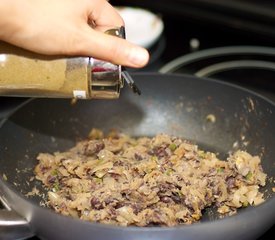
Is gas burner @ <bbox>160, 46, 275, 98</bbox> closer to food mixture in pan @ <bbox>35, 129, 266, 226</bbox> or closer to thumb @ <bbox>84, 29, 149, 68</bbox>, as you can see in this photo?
food mixture in pan @ <bbox>35, 129, 266, 226</bbox>

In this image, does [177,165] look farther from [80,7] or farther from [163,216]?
[80,7]

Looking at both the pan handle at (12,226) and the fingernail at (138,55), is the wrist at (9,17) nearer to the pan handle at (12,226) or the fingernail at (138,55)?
the fingernail at (138,55)

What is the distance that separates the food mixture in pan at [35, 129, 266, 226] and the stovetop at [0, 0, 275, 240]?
32 cm

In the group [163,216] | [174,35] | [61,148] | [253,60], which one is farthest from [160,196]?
[174,35]

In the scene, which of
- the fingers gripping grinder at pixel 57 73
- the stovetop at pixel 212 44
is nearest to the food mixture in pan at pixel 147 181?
the fingers gripping grinder at pixel 57 73

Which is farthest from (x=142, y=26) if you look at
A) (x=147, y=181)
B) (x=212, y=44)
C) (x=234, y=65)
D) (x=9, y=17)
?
(x=9, y=17)

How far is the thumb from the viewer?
833mm

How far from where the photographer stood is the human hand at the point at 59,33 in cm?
82

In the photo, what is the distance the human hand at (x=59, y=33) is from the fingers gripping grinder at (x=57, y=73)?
0.03 meters

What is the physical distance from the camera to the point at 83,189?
1.01 m

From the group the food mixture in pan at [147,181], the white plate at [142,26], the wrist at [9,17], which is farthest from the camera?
the white plate at [142,26]

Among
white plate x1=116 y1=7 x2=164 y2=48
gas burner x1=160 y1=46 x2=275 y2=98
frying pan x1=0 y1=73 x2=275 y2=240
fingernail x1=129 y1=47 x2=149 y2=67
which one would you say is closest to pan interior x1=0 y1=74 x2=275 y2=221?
frying pan x1=0 y1=73 x2=275 y2=240

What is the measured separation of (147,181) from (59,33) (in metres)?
0.33

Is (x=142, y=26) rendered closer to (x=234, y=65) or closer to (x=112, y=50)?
(x=234, y=65)
